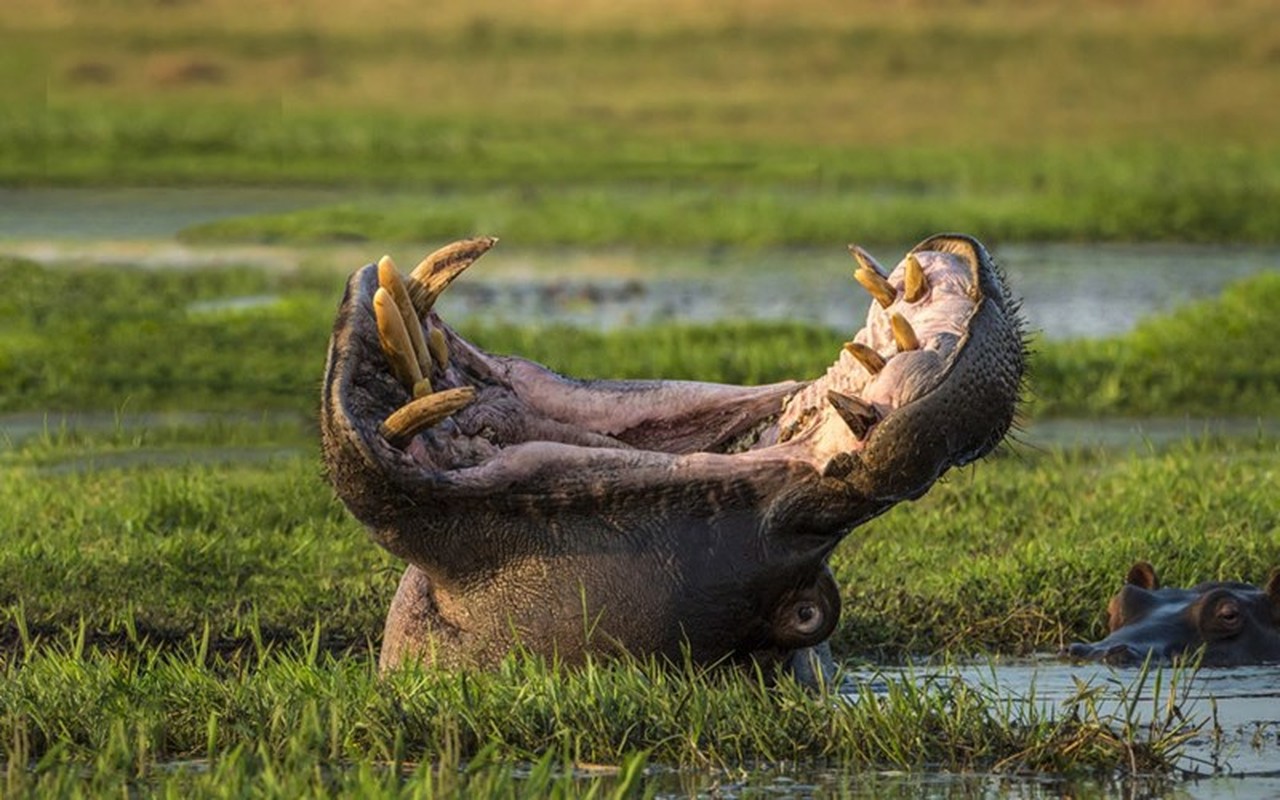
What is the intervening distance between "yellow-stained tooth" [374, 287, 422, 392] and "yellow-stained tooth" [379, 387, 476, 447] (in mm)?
122

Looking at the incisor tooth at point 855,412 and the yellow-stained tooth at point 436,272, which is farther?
the yellow-stained tooth at point 436,272

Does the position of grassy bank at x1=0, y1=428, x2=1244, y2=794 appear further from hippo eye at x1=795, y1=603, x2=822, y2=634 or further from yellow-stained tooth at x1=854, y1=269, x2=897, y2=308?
yellow-stained tooth at x1=854, y1=269, x2=897, y2=308

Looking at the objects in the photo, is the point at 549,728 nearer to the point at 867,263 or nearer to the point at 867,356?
the point at 867,356

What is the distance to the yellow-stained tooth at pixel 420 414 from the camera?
484cm

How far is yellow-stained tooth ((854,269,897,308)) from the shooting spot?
5039mm

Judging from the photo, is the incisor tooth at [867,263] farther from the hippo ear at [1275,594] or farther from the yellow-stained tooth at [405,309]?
the hippo ear at [1275,594]

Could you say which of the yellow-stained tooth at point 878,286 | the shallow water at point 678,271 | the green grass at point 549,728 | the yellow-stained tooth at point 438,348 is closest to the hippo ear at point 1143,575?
the green grass at point 549,728

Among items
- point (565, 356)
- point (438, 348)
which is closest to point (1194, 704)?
point (438, 348)

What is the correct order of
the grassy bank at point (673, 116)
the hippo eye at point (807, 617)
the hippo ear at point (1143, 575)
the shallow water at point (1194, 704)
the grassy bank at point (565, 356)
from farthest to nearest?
the grassy bank at point (673, 116), the grassy bank at point (565, 356), the hippo ear at point (1143, 575), the hippo eye at point (807, 617), the shallow water at point (1194, 704)

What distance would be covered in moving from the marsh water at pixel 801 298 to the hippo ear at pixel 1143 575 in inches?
17.8

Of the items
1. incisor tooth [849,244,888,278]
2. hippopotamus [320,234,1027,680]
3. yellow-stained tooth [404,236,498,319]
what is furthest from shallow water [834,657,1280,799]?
yellow-stained tooth [404,236,498,319]

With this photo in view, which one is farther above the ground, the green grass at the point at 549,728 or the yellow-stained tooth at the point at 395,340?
the yellow-stained tooth at the point at 395,340

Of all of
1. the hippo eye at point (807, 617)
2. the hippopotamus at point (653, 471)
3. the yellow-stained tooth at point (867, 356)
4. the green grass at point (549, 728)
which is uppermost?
the yellow-stained tooth at point (867, 356)

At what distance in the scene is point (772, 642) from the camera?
5.24 meters
